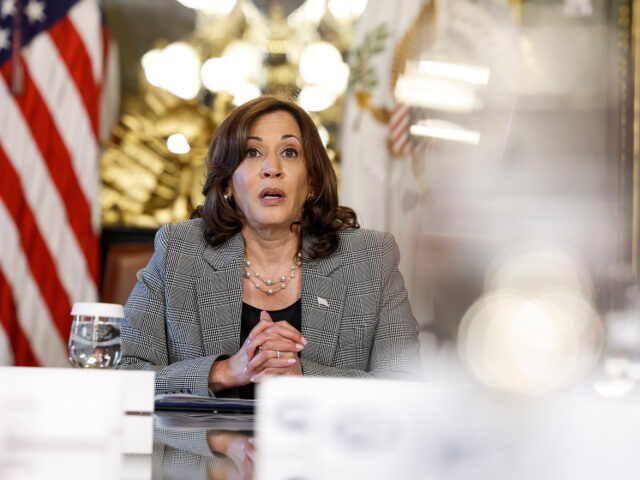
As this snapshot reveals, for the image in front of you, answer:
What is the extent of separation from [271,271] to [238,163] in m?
0.29

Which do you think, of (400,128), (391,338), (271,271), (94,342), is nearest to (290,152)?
(271,271)

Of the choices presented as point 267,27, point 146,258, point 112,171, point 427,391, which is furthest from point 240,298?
point 267,27

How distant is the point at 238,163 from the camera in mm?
1906

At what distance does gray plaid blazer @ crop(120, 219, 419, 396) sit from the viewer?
68.4 inches

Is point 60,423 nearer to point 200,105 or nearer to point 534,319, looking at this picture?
point 534,319

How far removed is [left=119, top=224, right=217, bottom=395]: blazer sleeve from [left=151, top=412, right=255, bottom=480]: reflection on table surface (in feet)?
1.15

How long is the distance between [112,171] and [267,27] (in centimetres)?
112

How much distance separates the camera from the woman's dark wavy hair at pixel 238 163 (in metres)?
1.90

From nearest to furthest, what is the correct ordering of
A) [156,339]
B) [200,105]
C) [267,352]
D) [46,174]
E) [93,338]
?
[93,338], [267,352], [156,339], [46,174], [200,105]

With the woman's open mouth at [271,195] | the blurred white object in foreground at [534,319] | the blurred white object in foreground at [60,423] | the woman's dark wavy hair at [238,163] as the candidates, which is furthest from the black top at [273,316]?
the blurred white object in foreground at [534,319]

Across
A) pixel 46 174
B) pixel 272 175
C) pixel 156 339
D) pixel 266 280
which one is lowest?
pixel 156 339

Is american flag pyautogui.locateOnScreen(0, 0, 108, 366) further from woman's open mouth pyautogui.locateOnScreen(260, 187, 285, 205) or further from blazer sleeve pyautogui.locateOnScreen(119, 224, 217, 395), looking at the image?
woman's open mouth pyautogui.locateOnScreen(260, 187, 285, 205)

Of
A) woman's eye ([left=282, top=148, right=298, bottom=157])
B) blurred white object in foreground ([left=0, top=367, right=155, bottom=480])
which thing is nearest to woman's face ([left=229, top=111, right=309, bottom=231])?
woman's eye ([left=282, top=148, right=298, bottom=157])

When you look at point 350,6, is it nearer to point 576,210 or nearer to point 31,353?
point 576,210
